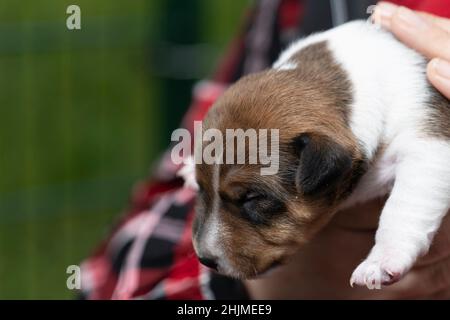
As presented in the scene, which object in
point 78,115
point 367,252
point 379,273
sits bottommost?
point 78,115

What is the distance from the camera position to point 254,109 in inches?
74.3

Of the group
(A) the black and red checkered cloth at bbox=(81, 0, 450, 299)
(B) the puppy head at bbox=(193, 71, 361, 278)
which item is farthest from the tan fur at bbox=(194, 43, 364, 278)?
(A) the black and red checkered cloth at bbox=(81, 0, 450, 299)

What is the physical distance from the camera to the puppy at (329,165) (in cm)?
180

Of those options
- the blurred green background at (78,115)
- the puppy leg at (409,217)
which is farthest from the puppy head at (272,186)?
the blurred green background at (78,115)

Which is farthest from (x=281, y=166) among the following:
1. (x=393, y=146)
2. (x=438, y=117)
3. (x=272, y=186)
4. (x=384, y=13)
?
(x=384, y=13)

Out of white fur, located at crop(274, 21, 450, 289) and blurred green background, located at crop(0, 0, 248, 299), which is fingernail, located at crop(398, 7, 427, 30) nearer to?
white fur, located at crop(274, 21, 450, 289)

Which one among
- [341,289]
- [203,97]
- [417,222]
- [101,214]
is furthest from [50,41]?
[417,222]

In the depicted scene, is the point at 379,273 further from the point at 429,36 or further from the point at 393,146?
the point at 429,36

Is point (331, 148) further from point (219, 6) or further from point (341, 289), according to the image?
point (219, 6)

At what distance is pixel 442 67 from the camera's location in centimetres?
191

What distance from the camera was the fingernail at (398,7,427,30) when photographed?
195 cm

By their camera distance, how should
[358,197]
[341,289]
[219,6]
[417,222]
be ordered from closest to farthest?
[417,222], [358,197], [341,289], [219,6]

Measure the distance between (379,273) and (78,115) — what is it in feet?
14.8
